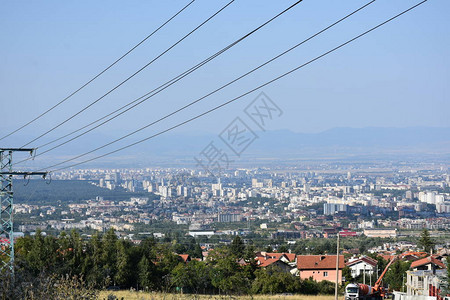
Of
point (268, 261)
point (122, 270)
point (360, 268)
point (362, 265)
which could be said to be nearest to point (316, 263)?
point (268, 261)

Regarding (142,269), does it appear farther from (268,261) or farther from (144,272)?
(268,261)

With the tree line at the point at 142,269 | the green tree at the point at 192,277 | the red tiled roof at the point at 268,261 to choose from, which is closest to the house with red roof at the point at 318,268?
the red tiled roof at the point at 268,261

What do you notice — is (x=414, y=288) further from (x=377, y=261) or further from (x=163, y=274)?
(x=377, y=261)

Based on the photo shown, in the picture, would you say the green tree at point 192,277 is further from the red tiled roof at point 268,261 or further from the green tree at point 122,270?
the red tiled roof at point 268,261

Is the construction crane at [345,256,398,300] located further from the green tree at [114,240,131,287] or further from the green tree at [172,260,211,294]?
the green tree at [114,240,131,287]

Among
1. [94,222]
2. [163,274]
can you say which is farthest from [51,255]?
[94,222]

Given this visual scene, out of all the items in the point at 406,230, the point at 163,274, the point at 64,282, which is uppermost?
the point at 64,282

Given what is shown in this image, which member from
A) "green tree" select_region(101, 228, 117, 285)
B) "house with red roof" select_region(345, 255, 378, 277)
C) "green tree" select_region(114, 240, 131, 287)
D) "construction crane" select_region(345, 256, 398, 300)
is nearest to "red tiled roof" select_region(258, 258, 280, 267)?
"house with red roof" select_region(345, 255, 378, 277)

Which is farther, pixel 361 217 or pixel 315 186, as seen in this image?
pixel 315 186
